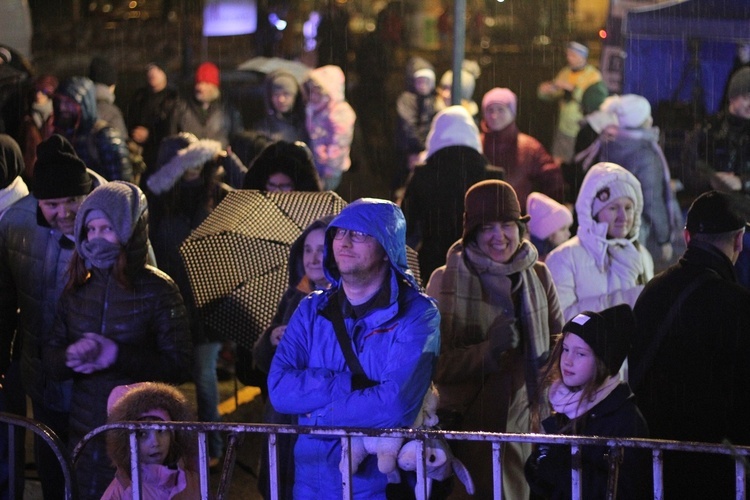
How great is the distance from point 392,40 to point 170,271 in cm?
271

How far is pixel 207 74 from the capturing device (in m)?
8.12

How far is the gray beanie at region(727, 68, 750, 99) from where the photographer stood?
693 cm

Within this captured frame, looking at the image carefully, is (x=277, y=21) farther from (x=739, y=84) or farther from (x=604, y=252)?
(x=604, y=252)

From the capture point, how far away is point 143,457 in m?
4.18

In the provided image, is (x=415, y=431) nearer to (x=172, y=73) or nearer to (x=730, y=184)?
(x=730, y=184)

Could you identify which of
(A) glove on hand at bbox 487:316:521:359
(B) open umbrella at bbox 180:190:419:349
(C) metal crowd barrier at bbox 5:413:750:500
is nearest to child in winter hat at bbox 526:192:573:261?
(B) open umbrella at bbox 180:190:419:349

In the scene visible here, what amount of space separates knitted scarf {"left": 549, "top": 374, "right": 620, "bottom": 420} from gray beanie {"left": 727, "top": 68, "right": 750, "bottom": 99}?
323cm

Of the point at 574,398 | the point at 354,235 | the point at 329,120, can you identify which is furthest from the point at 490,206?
the point at 329,120

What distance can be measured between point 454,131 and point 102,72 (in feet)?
9.09

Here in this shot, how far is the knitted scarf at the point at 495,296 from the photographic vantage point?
5199mm

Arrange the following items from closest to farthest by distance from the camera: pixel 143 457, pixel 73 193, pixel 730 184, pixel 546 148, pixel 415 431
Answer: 1. pixel 415 431
2. pixel 143 457
3. pixel 73 193
4. pixel 730 184
5. pixel 546 148

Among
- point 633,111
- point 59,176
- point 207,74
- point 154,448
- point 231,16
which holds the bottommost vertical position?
point 154,448

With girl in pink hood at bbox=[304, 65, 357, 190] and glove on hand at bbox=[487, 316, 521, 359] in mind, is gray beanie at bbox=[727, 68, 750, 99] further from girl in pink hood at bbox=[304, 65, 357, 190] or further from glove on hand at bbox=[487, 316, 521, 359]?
glove on hand at bbox=[487, 316, 521, 359]

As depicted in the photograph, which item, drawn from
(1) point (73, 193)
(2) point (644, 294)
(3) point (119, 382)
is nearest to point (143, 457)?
(3) point (119, 382)
